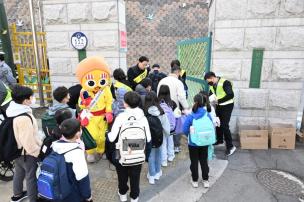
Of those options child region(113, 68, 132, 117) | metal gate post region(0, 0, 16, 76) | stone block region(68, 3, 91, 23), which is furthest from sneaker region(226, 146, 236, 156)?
metal gate post region(0, 0, 16, 76)

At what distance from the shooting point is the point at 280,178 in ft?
12.6

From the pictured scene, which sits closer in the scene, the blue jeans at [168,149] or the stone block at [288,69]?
the blue jeans at [168,149]

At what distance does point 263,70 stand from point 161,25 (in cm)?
725

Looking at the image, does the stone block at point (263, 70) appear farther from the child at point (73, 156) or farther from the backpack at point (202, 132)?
the child at point (73, 156)

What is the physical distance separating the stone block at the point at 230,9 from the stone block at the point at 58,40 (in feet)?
11.1

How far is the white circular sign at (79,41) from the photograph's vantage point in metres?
5.44

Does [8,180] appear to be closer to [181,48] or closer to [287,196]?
[287,196]

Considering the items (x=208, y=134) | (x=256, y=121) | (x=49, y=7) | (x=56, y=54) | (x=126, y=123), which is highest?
(x=49, y=7)

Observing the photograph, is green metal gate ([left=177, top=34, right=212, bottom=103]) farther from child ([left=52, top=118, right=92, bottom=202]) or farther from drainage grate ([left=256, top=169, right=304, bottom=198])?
child ([left=52, top=118, right=92, bottom=202])

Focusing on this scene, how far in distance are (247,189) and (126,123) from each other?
83.0 inches

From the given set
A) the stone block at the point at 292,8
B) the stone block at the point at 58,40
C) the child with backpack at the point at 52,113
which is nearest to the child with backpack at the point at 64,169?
the child with backpack at the point at 52,113

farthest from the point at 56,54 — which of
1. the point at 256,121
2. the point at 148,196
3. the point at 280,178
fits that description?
the point at 280,178

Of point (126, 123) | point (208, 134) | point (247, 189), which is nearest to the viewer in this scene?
point (126, 123)

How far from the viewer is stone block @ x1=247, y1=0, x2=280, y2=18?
4.71m
